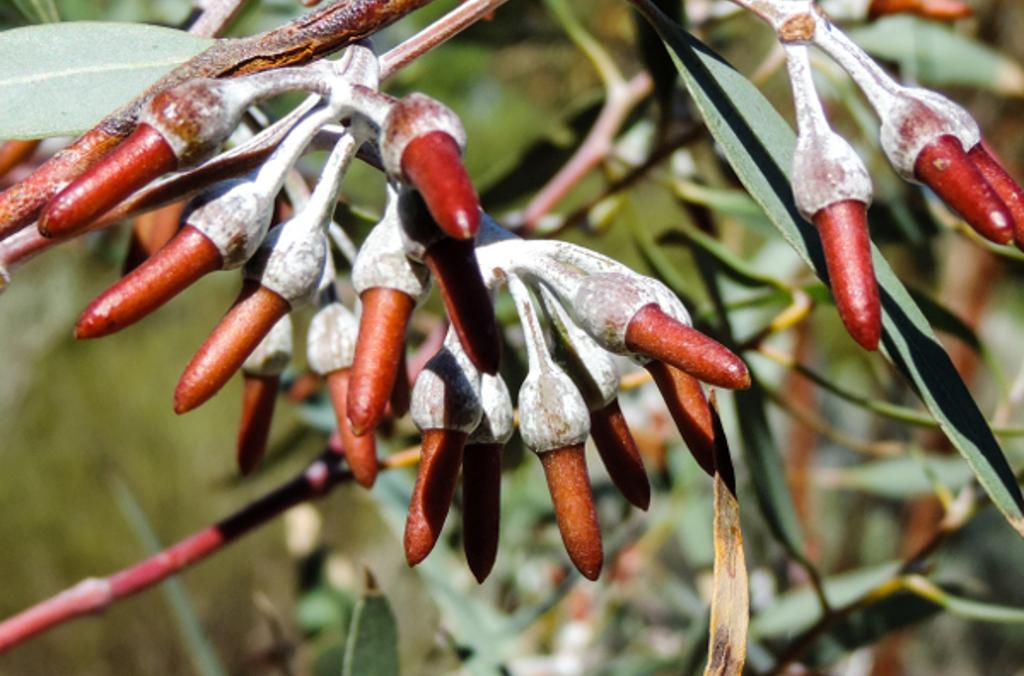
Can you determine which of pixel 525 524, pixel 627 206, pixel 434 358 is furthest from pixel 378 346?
pixel 525 524

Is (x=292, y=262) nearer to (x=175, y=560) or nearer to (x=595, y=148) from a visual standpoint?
(x=175, y=560)

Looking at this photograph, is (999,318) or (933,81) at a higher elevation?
(933,81)

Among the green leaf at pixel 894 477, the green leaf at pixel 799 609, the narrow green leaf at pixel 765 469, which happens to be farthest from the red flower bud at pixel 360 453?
the green leaf at pixel 894 477

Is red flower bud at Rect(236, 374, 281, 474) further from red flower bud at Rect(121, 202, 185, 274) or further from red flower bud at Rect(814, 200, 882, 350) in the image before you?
red flower bud at Rect(814, 200, 882, 350)

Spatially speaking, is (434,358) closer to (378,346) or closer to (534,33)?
(378,346)

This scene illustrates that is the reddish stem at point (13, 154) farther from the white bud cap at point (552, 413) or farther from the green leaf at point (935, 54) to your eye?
the green leaf at point (935, 54)

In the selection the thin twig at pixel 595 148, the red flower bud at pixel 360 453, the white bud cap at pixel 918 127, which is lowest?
the thin twig at pixel 595 148

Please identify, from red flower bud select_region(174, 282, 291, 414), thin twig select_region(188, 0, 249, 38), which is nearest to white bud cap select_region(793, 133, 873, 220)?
red flower bud select_region(174, 282, 291, 414)
